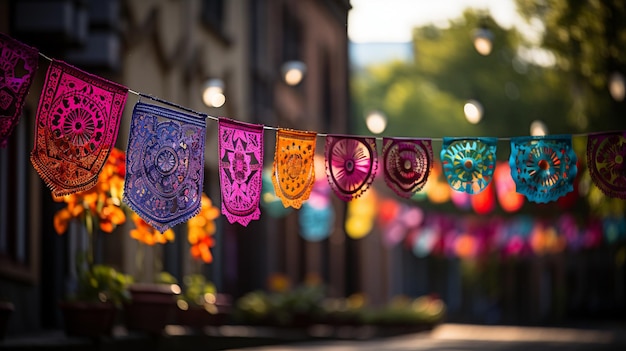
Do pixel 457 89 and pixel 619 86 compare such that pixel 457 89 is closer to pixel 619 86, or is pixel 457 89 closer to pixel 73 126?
pixel 619 86

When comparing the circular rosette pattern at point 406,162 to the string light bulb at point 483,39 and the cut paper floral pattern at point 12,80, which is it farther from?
the string light bulb at point 483,39

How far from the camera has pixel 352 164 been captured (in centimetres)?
1186

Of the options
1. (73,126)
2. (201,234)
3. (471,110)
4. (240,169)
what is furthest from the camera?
(471,110)

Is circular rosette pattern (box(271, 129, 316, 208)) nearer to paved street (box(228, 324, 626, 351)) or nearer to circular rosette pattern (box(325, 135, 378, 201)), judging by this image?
Result: circular rosette pattern (box(325, 135, 378, 201))

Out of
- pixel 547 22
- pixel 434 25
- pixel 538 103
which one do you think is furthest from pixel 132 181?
pixel 434 25

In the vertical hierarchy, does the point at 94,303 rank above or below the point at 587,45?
below

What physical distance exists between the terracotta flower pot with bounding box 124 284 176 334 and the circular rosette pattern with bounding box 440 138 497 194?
4.30m

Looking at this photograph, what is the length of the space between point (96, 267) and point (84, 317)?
0.57 m

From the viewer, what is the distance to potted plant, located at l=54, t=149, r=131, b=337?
1327 centimetres

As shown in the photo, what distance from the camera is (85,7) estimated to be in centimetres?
1608

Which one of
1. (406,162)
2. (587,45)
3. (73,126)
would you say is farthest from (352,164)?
(587,45)

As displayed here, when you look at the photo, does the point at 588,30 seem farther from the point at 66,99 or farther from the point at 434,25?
the point at 434,25

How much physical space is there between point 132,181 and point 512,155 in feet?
11.3

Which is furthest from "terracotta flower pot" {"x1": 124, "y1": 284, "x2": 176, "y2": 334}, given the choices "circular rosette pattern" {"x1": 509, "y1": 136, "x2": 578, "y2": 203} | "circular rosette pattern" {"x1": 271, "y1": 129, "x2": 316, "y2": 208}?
"circular rosette pattern" {"x1": 509, "y1": 136, "x2": 578, "y2": 203}
